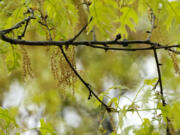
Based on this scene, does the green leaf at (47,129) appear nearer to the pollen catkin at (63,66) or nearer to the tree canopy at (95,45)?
the tree canopy at (95,45)

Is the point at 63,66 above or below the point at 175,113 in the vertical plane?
above

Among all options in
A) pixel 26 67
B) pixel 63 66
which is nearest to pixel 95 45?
pixel 63 66

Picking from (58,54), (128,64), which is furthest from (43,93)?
(58,54)

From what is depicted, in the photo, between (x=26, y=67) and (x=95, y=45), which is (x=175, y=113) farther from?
(x=26, y=67)

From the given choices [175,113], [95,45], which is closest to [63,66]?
[95,45]

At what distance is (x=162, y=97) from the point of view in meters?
1.08

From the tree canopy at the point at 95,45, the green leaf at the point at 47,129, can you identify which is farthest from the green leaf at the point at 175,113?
the green leaf at the point at 47,129

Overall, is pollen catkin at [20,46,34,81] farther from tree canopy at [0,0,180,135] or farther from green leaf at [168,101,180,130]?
green leaf at [168,101,180,130]

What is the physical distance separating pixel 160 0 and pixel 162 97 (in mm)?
422

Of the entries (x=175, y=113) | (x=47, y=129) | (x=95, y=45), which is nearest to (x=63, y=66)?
(x=95, y=45)

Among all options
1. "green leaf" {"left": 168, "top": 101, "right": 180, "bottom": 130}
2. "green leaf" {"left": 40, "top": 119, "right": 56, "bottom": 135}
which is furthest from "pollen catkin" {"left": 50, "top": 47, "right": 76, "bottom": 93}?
"green leaf" {"left": 168, "top": 101, "right": 180, "bottom": 130}

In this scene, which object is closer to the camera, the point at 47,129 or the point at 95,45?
the point at 95,45

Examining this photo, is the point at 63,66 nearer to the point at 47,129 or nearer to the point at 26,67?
the point at 26,67

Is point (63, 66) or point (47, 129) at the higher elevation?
point (63, 66)
